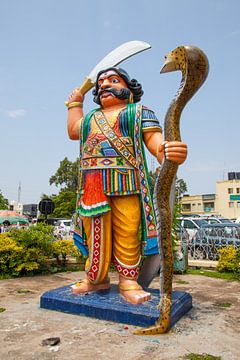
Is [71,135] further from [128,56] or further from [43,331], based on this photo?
[43,331]

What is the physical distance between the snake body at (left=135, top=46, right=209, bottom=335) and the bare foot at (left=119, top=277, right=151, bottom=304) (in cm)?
45

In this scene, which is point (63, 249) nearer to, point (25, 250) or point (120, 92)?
point (25, 250)

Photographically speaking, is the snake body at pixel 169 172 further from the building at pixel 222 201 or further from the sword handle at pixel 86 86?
the building at pixel 222 201

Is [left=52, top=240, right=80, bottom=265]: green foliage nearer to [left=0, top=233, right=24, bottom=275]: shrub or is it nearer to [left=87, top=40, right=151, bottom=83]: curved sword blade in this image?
[left=0, top=233, right=24, bottom=275]: shrub

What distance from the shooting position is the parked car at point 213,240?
8617mm

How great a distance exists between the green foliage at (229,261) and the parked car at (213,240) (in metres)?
1.28

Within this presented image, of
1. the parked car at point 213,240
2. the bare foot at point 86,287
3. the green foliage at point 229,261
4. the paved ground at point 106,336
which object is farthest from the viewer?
the parked car at point 213,240

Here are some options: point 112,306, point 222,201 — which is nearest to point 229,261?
point 112,306

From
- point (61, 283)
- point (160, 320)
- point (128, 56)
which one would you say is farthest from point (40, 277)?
point (128, 56)

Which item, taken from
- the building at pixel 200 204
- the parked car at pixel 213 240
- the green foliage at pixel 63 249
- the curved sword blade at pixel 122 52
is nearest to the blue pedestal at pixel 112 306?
the curved sword blade at pixel 122 52

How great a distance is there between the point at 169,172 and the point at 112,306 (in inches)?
59.8

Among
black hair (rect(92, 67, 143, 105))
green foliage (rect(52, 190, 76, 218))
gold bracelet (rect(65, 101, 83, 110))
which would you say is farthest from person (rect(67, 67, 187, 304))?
green foliage (rect(52, 190, 76, 218))

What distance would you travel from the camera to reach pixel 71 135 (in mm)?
4477

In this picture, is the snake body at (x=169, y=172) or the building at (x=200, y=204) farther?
→ the building at (x=200, y=204)
